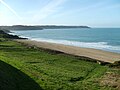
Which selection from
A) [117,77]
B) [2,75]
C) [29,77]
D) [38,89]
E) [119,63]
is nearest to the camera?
[38,89]

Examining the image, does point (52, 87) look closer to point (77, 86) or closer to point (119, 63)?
point (77, 86)

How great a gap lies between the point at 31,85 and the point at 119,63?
46.5ft

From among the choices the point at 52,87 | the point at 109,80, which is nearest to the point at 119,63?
the point at 109,80

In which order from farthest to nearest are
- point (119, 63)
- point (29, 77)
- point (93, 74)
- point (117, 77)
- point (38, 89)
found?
point (119, 63) → point (93, 74) → point (117, 77) → point (29, 77) → point (38, 89)

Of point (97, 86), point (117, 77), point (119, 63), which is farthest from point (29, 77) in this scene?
point (119, 63)

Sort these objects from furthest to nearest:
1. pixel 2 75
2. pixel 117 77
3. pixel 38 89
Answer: pixel 117 77 < pixel 2 75 < pixel 38 89

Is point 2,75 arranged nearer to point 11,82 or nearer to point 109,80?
point 11,82

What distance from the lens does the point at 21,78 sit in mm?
17734

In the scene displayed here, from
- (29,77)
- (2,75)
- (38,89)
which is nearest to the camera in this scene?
(38,89)

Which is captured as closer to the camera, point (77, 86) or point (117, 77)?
point (77, 86)

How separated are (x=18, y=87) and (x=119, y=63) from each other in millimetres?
15111

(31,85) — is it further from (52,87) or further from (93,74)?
(93,74)

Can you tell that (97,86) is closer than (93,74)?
Yes

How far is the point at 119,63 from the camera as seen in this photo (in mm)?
27703
